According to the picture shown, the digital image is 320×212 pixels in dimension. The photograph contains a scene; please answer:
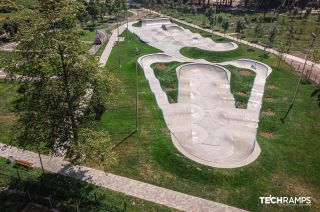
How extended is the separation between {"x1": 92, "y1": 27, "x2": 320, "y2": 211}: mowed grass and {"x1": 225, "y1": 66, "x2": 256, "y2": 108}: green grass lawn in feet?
11.8

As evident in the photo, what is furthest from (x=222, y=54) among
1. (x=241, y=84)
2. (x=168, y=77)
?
(x=168, y=77)

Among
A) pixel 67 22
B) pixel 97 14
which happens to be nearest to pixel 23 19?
pixel 67 22

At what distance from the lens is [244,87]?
52.4m

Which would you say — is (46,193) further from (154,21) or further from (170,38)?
(154,21)

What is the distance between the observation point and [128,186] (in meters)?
30.6

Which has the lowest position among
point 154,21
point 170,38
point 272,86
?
point 272,86

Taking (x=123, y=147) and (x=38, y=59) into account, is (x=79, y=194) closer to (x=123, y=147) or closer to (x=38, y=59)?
(x=123, y=147)

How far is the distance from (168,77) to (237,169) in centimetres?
2683

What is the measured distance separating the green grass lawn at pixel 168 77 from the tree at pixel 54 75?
22.3m

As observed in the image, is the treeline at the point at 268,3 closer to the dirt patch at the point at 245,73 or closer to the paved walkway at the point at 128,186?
the dirt patch at the point at 245,73

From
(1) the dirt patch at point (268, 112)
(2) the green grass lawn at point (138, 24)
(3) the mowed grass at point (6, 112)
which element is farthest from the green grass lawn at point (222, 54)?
(3) the mowed grass at point (6, 112)

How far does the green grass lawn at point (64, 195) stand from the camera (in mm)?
27859

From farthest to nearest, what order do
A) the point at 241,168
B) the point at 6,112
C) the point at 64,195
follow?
the point at 6,112 → the point at 241,168 → the point at 64,195

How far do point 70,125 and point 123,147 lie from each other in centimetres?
1070
